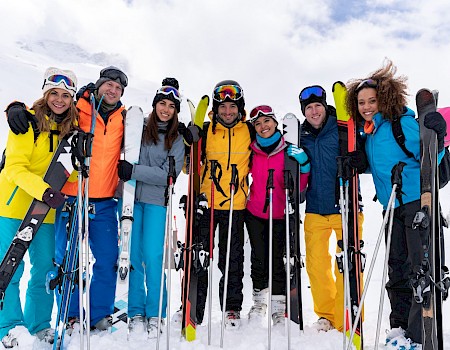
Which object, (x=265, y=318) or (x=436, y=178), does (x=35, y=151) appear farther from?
(x=436, y=178)

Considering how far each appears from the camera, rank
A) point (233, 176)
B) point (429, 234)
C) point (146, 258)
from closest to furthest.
A: point (429, 234) → point (146, 258) → point (233, 176)

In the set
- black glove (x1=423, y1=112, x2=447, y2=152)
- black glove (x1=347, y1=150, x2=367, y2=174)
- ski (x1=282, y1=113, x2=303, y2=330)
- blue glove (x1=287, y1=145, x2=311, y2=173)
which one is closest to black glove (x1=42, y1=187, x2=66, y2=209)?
ski (x1=282, y1=113, x2=303, y2=330)

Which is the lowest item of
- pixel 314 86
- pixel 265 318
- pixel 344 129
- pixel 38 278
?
pixel 265 318

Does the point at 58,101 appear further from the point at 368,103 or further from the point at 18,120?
the point at 368,103

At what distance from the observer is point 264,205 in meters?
3.93

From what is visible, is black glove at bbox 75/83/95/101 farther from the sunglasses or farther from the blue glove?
the blue glove

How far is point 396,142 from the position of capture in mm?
3172

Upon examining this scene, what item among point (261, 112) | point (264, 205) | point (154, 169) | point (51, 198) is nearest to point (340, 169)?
point (264, 205)

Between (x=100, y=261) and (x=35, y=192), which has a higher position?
(x=35, y=192)

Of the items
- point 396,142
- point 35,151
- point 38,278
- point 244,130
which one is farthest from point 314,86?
point 38,278

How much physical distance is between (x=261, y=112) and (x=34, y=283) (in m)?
2.58

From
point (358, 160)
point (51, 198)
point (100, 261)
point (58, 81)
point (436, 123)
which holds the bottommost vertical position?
point (100, 261)

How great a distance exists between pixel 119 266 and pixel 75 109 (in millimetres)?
1427

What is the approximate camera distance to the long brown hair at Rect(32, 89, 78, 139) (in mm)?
3311
